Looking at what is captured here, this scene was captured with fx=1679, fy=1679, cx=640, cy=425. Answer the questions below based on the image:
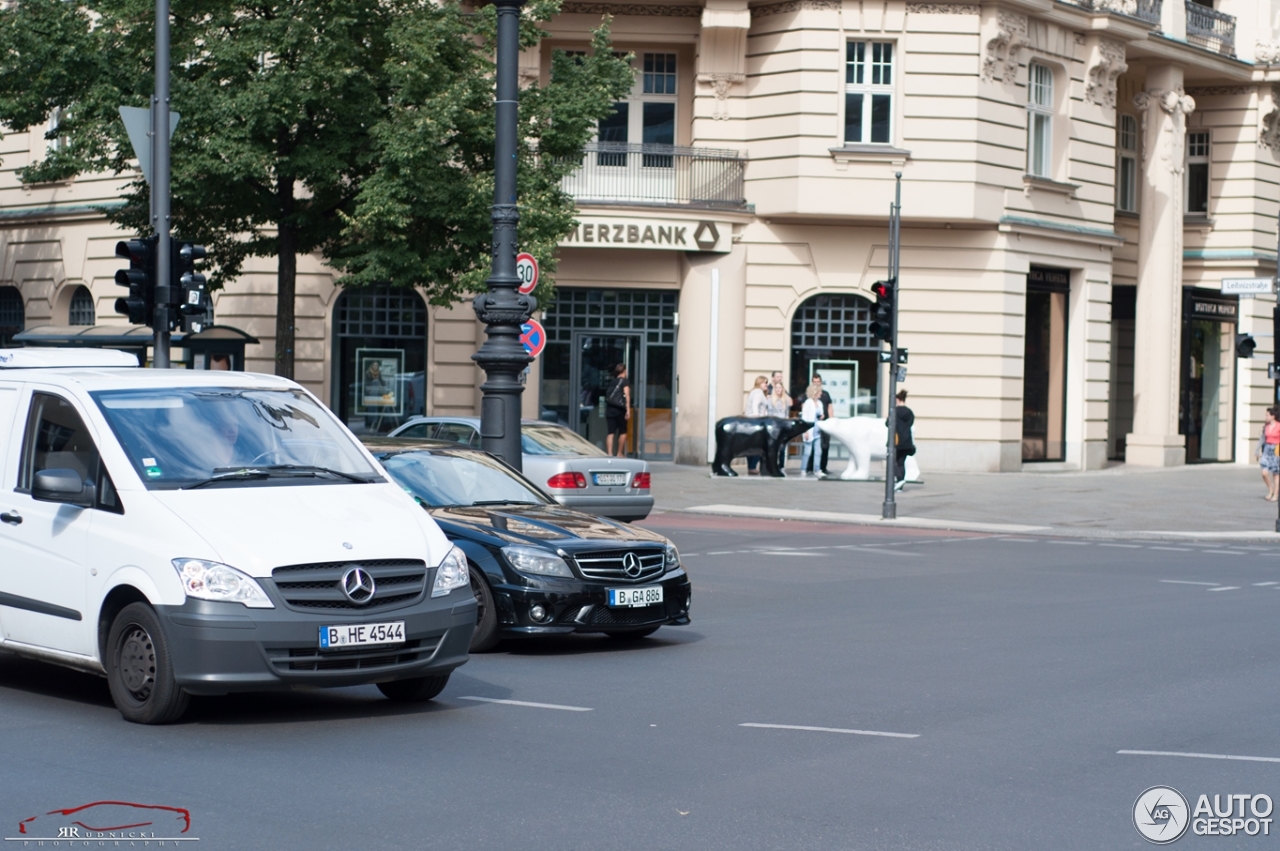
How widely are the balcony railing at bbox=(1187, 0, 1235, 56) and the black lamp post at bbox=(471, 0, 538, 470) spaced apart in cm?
2634

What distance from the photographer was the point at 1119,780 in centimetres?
699

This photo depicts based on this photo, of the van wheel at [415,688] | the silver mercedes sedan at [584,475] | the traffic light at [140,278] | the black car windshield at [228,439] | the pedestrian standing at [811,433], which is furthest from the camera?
the pedestrian standing at [811,433]

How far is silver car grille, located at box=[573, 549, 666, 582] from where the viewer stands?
10484 millimetres

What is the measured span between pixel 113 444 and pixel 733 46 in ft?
81.1

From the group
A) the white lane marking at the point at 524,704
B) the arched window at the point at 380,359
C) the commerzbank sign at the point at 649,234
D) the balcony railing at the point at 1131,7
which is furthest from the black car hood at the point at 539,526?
the balcony railing at the point at 1131,7

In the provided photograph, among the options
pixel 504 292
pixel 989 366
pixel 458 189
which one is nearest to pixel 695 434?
pixel 989 366

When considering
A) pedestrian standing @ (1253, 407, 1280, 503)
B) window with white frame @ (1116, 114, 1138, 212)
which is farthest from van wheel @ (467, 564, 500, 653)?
window with white frame @ (1116, 114, 1138, 212)

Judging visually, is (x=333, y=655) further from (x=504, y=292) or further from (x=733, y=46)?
(x=733, y=46)

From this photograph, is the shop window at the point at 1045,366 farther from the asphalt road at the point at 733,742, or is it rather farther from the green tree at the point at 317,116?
the asphalt road at the point at 733,742

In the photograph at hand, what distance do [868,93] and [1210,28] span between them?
36.6ft

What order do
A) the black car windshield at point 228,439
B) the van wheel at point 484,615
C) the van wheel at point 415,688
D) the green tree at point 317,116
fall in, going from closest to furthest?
the black car windshield at point 228,439
the van wheel at point 415,688
the van wheel at point 484,615
the green tree at point 317,116

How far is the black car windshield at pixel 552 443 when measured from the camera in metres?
19.5

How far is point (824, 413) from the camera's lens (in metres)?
31.1

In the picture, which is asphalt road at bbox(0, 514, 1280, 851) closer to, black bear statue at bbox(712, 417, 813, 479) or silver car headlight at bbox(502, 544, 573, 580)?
silver car headlight at bbox(502, 544, 573, 580)
